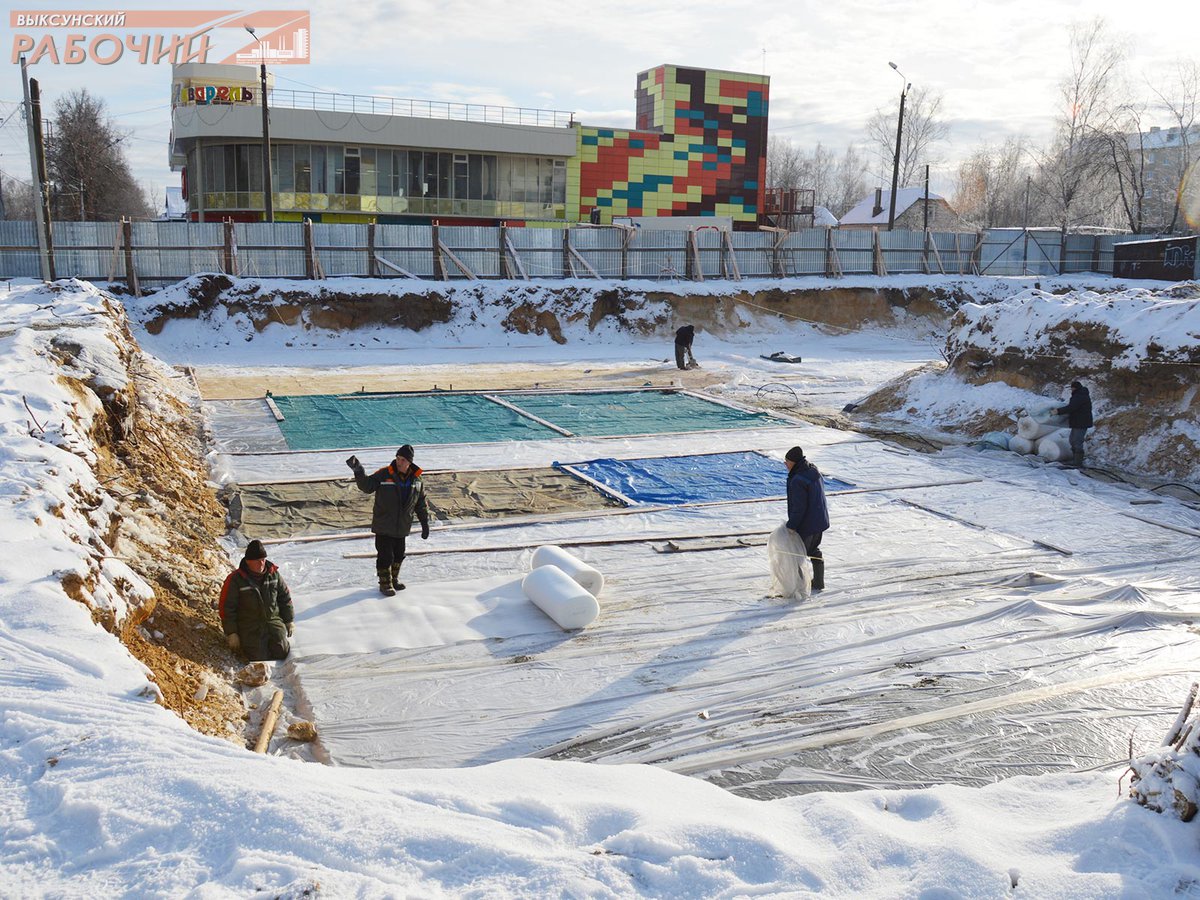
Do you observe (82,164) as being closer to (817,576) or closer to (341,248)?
(341,248)

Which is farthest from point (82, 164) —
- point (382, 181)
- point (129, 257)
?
point (129, 257)

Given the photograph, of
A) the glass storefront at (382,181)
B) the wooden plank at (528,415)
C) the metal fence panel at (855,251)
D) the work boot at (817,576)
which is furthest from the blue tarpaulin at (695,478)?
the glass storefront at (382,181)

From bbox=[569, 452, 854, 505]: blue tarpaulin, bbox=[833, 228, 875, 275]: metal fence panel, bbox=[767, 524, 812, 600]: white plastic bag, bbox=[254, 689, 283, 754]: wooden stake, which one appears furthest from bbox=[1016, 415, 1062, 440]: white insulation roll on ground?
bbox=[833, 228, 875, 275]: metal fence panel

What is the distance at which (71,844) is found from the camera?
3717 mm

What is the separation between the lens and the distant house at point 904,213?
221 ft

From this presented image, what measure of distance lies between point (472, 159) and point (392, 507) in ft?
140

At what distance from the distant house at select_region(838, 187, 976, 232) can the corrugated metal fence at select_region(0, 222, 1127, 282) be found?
85.7 ft

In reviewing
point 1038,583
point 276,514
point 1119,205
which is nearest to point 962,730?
point 1038,583

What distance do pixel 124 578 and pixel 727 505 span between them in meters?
6.98

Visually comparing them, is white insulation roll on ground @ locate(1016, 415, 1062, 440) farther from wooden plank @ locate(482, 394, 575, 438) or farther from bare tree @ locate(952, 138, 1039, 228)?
→ bare tree @ locate(952, 138, 1039, 228)

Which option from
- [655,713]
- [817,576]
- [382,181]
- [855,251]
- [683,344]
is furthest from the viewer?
[382,181]

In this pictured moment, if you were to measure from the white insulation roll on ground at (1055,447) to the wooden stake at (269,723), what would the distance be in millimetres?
11656

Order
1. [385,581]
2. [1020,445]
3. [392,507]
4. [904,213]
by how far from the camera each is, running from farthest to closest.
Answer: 1. [904,213]
2. [1020,445]
3. [385,581]
4. [392,507]

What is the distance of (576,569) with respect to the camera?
8.45 metres
